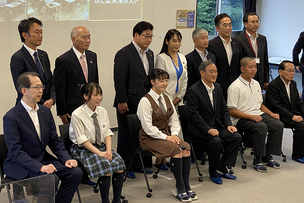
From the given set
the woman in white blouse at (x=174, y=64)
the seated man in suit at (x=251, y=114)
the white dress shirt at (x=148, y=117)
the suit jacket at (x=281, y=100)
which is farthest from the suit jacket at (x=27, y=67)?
the suit jacket at (x=281, y=100)

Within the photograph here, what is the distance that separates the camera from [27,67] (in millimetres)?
3973

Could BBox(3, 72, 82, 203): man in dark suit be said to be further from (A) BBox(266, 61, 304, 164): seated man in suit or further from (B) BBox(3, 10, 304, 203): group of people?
(A) BBox(266, 61, 304, 164): seated man in suit

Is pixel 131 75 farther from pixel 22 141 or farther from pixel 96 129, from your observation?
pixel 22 141

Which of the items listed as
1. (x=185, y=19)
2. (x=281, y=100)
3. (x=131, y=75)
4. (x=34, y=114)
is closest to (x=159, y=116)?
(x=131, y=75)

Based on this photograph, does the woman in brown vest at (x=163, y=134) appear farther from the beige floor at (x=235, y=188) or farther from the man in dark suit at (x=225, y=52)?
the man in dark suit at (x=225, y=52)

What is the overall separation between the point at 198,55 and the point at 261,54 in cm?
113

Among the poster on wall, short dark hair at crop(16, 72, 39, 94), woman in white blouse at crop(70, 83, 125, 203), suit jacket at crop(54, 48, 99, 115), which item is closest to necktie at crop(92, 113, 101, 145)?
woman in white blouse at crop(70, 83, 125, 203)

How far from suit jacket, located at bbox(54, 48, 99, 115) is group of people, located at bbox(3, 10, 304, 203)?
11 millimetres

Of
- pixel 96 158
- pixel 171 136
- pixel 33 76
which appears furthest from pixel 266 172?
pixel 33 76

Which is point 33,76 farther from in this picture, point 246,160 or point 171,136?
point 246,160

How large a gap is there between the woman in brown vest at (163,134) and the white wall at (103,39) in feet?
6.82

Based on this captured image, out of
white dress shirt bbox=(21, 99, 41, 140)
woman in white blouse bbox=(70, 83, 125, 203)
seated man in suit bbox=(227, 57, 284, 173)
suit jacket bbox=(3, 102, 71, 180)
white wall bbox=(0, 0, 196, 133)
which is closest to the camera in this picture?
suit jacket bbox=(3, 102, 71, 180)

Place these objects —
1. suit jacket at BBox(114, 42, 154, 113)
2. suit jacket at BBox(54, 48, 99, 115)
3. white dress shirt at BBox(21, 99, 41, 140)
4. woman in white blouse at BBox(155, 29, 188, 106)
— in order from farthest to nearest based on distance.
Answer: woman in white blouse at BBox(155, 29, 188, 106), suit jacket at BBox(114, 42, 154, 113), suit jacket at BBox(54, 48, 99, 115), white dress shirt at BBox(21, 99, 41, 140)

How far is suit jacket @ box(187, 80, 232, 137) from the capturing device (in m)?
4.61
